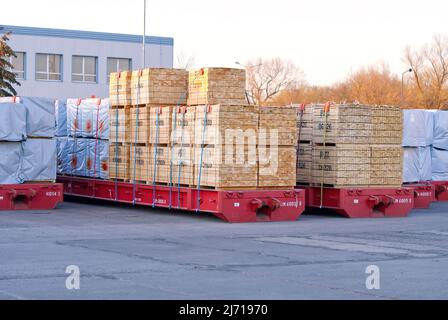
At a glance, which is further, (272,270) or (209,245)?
(209,245)

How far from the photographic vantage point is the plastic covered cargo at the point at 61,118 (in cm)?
2831

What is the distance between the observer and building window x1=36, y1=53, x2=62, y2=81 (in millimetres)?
55938

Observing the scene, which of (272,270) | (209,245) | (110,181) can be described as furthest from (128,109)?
(272,270)

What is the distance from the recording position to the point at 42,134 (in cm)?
2405

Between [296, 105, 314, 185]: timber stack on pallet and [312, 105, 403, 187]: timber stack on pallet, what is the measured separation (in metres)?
0.15

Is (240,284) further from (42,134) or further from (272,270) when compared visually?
(42,134)

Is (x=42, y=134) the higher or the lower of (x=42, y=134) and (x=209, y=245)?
the higher

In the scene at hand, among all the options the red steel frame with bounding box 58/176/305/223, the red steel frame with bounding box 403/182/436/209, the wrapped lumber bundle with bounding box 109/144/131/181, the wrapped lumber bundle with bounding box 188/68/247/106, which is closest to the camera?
the red steel frame with bounding box 58/176/305/223

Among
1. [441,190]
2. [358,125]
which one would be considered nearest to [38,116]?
[358,125]

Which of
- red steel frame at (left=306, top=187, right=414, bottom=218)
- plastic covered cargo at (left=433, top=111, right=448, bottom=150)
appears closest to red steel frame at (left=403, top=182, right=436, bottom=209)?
plastic covered cargo at (left=433, top=111, right=448, bottom=150)

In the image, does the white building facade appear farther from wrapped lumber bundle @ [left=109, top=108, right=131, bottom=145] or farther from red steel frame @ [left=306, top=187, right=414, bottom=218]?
red steel frame @ [left=306, top=187, right=414, bottom=218]

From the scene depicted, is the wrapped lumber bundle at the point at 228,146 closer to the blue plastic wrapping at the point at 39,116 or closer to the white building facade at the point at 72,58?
the blue plastic wrapping at the point at 39,116

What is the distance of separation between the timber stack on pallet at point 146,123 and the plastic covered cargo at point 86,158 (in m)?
0.89
